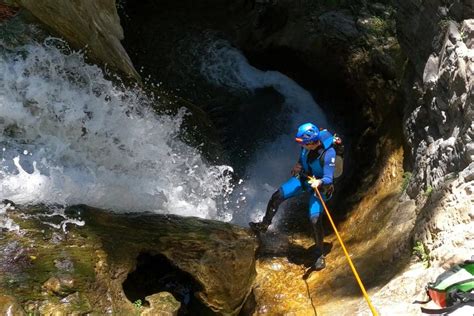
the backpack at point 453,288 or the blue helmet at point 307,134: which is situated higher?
the blue helmet at point 307,134

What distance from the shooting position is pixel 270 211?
680 cm

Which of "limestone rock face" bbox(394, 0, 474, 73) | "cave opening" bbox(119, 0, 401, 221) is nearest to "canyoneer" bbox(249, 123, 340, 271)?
"cave opening" bbox(119, 0, 401, 221)

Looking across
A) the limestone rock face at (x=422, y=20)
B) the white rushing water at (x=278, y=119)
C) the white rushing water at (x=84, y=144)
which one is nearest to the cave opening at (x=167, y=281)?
the white rushing water at (x=84, y=144)

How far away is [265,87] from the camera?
34.7 feet

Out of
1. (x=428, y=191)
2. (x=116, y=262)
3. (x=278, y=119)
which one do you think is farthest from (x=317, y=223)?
(x=278, y=119)

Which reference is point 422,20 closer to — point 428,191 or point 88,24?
point 428,191

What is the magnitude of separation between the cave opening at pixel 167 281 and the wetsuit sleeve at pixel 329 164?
213cm

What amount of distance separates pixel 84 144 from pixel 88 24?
7.13 ft

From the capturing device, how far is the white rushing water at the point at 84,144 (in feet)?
19.5

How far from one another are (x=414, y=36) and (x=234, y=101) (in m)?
4.41

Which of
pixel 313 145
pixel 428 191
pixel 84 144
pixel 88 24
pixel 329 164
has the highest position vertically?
pixel 88 24

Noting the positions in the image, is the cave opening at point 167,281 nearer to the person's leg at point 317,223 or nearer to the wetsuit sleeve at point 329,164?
the person's leg at point 317,223

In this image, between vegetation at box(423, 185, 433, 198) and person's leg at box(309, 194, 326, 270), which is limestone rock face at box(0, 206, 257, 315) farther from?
vegetation at box(423, 185, 433, 198)

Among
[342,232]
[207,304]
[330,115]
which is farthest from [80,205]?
[330,115]
